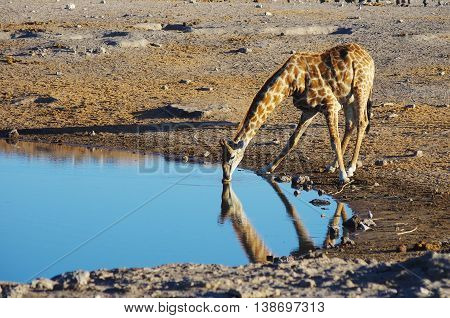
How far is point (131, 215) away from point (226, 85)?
9319mm

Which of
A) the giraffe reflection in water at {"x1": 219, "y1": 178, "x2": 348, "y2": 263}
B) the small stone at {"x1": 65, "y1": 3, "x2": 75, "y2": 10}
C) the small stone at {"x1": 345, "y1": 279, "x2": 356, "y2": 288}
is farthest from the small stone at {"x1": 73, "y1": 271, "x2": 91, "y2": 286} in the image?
the small stone at {"x1": 65, "y1": 3, "x2": 75, "y2": 10}

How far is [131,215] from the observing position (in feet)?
43.6

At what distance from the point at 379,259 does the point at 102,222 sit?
383cm

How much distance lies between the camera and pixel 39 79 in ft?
75.5

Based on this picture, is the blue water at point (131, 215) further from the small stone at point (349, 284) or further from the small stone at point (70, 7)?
the small stone at point (70, 7)

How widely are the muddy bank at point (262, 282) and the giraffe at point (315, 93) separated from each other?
217 inches

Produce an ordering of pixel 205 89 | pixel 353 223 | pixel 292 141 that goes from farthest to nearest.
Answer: pixel 205 89
pixel 292 141
pixel 353 223

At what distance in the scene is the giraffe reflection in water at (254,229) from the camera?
11609mm

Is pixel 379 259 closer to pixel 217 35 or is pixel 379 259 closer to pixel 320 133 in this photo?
pixel 320 133

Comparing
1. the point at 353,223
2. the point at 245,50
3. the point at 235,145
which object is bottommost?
the point at 353,223

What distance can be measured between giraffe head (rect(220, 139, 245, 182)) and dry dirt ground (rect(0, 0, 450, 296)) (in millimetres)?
1282

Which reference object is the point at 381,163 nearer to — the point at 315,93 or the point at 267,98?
the point at 315,93

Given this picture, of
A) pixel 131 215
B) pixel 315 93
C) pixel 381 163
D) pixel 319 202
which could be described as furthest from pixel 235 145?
pixel 381 163

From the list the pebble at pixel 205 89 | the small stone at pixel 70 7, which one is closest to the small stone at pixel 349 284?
the pebble at pixel 205 89
